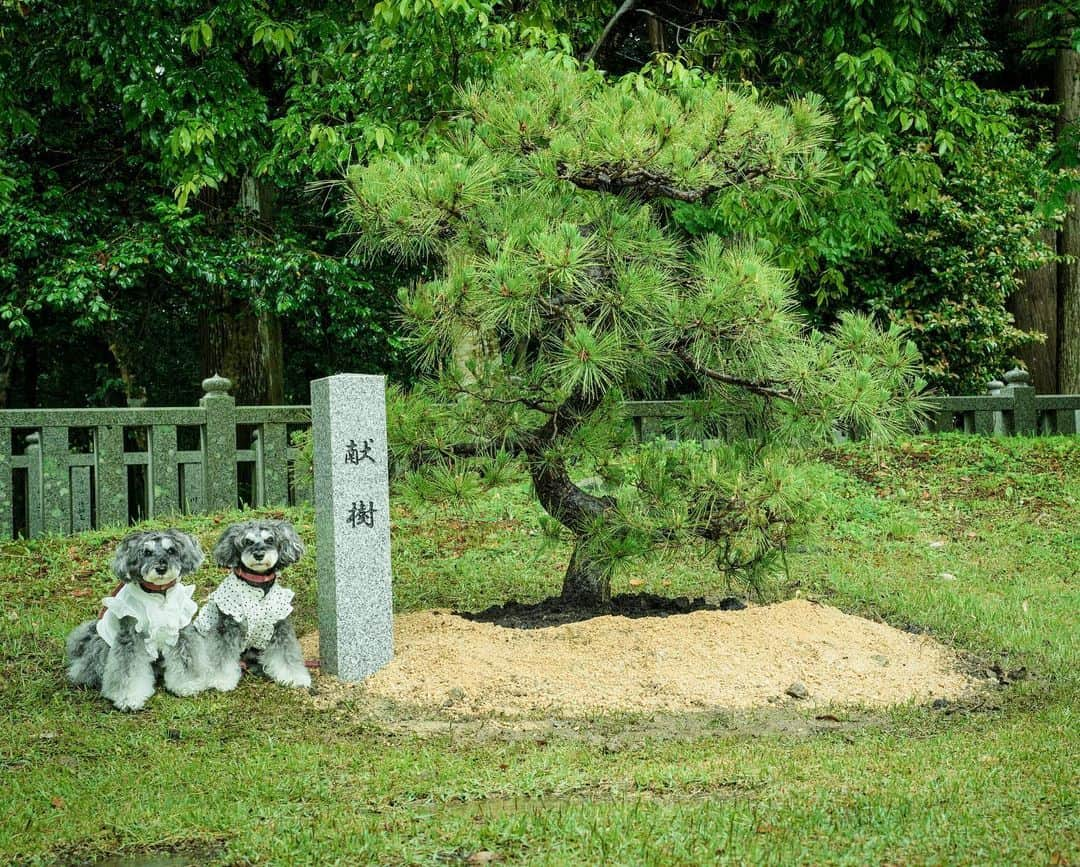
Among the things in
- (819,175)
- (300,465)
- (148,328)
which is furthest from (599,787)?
(148,328)

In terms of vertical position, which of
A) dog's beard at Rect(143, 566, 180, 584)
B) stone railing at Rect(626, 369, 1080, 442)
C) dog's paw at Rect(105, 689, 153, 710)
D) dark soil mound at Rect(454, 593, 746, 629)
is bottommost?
dog's paw at Rect(105, 689, 153, 710)

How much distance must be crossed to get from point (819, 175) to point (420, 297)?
7.81 feet

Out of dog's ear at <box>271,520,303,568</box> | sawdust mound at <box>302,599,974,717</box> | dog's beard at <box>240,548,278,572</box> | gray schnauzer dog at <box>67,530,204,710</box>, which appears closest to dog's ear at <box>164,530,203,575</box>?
gray schnauzer dog at <box>67,530,204,710</box>

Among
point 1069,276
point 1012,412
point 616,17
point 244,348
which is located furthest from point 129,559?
point 1069,276

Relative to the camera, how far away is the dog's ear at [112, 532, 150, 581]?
5.29 metres

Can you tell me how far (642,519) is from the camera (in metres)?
6.09

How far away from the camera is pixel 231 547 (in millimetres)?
5594

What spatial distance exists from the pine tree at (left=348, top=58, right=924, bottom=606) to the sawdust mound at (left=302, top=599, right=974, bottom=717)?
1.56ft

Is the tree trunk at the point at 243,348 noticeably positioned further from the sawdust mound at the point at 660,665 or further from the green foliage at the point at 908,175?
the sawdust mound at the point at 660,665

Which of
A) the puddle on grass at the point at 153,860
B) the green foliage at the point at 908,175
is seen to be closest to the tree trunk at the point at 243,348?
the green foliage at the point at 908,175

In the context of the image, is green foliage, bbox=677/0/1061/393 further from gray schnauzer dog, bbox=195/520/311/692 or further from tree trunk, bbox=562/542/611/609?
gray schnauzer dog, bbox=195/520/311/692

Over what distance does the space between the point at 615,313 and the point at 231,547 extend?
223 cm

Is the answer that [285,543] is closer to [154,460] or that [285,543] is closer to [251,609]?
[251,609]

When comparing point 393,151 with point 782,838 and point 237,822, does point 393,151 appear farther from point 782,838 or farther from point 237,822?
point 782,838
